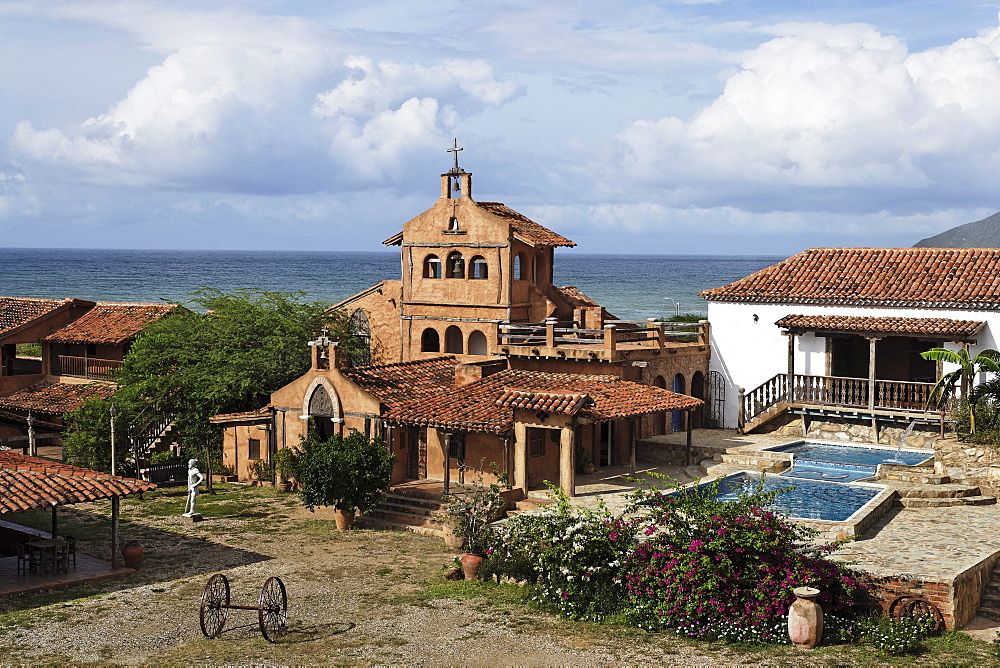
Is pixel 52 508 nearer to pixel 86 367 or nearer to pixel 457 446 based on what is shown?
pixel 457 446

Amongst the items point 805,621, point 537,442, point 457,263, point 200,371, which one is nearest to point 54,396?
point 200,371

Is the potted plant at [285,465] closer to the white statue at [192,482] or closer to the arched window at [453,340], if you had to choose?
the white statue at [192,482]

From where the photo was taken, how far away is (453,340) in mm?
36562

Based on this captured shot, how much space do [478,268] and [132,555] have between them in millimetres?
16750

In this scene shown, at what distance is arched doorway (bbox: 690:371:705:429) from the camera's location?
113 feet

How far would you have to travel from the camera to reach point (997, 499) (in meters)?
25.4

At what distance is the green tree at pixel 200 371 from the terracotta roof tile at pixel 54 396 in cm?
179

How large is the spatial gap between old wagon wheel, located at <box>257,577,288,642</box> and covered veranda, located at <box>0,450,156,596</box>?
200 inches

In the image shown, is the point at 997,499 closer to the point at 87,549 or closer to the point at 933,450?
the point at 933,450

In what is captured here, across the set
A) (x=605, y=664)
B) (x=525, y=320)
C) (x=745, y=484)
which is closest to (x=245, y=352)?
(x=525, y=320)

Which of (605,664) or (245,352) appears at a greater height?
(245,352)

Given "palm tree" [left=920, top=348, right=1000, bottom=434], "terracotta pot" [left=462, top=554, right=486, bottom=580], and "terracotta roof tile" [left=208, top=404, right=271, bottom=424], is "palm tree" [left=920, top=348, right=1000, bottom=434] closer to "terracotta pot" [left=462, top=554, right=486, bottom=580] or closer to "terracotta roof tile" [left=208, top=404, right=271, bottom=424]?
"terracotta pot" [left=462, top=554, right=486, bottom=580]

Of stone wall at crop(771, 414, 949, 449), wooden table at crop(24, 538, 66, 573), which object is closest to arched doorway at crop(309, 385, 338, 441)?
wooden table at crop(24, 538, 66, 573)

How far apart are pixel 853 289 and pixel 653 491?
15.3 meters
